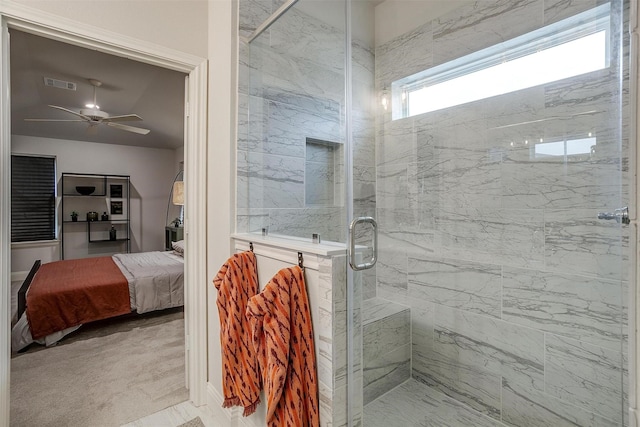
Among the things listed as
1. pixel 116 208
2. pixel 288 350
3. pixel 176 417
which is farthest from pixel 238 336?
pixel 116 208

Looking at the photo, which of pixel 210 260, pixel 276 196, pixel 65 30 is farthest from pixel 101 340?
pixel 65 30

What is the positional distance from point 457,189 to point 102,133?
5.64 metres

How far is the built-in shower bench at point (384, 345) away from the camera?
162 centimetres

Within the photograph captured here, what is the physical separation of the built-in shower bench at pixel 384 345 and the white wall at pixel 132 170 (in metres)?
5.91

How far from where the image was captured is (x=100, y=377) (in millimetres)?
2389

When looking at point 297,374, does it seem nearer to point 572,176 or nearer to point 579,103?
point 572,176

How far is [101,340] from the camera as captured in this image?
9.96ft

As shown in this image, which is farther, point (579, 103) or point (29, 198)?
point (29, 198)

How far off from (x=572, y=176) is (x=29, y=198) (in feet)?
23.6

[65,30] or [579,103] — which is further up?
[65,30]

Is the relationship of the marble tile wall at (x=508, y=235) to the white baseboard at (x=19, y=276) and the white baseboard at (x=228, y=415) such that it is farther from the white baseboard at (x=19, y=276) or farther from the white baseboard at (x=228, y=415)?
the white baseboard at (x=19, y=276)

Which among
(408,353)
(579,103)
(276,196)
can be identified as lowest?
(408,353)

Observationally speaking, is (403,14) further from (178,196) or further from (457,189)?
(178,196)

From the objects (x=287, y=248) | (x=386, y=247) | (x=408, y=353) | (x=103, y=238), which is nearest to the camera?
(x=287, y=248)
